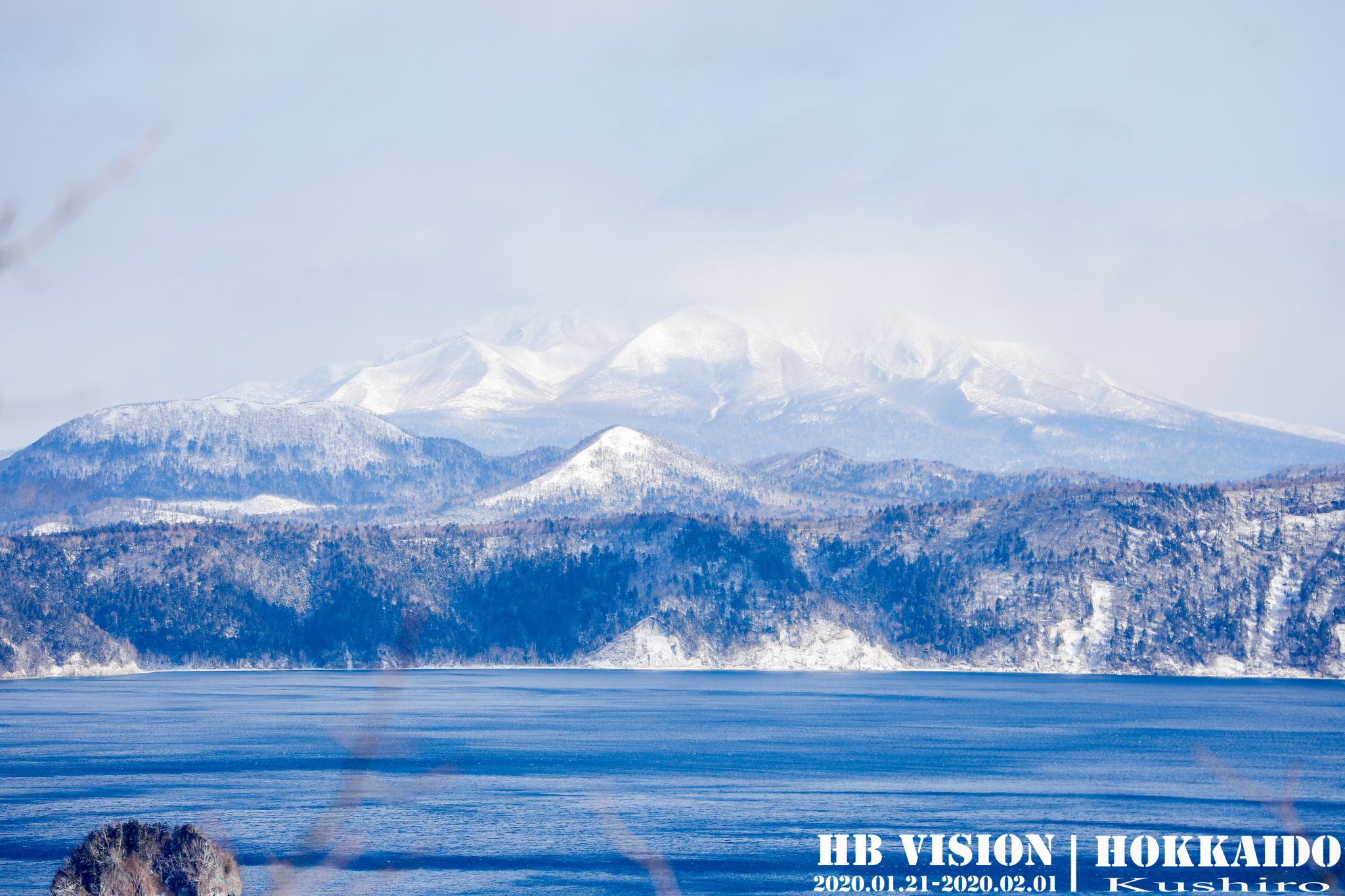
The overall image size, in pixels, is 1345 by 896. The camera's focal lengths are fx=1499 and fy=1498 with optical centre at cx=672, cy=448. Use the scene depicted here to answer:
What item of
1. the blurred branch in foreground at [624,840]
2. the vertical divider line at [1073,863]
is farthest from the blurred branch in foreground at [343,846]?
the vertical divider line at [1073,863]

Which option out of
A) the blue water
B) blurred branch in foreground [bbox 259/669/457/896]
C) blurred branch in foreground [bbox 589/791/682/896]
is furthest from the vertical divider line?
blurred branch in foreground [bbox 259/669/457/896]

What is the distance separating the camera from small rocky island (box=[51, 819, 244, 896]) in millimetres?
84875

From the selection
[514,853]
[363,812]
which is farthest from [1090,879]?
[363,812]

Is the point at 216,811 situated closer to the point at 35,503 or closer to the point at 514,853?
the point at 514,853

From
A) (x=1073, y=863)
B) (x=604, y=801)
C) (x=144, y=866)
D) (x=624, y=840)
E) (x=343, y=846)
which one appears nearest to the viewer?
(x=144, y=866)

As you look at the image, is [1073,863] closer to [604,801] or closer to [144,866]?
[604,801]

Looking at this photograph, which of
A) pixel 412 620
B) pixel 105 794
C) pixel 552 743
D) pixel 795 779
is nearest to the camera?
pixel 412 620

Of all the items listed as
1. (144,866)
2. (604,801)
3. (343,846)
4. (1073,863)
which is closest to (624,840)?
(604,801)

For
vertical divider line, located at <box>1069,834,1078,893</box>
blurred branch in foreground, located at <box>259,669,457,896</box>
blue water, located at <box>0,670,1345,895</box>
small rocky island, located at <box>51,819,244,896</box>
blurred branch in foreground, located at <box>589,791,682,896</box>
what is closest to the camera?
blurred branch in foreground, located at <box>259,669,457,896</box>

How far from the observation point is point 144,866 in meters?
85.6

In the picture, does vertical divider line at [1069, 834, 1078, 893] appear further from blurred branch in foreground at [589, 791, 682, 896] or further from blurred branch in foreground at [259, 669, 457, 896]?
blurred branch in foreground at [259, 669, 457, 896]

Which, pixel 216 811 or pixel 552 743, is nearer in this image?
pixel 216 811

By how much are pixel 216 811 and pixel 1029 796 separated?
251 feet

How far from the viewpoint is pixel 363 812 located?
439 feet
